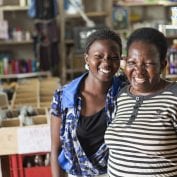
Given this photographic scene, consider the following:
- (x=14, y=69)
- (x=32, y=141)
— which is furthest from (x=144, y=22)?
(x=32, y=141)

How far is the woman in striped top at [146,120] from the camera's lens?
1.25 metres

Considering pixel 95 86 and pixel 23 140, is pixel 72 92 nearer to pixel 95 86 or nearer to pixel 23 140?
pixel 95 86

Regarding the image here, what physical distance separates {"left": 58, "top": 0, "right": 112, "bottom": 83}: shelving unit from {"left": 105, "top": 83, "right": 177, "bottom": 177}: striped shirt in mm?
4241

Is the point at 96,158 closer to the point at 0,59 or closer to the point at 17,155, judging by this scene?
the point at 17,155

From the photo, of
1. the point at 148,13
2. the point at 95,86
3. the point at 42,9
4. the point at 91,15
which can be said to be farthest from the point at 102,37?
the point at 148,13

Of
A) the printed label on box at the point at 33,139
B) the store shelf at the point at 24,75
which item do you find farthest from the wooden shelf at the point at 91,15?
the printed label on box at the point at 33,139

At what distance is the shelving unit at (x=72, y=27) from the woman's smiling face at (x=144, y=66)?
13.8 feet

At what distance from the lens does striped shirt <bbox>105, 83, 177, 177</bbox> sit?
125cm

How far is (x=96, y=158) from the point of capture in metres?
1.60

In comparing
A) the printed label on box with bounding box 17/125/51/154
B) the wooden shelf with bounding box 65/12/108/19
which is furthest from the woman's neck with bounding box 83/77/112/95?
the wooden shelf with bounding box 65/12/108/19

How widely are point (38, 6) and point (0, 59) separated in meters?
0.97

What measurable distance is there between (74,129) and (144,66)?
430 mm

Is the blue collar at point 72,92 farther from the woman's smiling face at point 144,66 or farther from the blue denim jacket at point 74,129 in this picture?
the woman's smiling face at point 144,66

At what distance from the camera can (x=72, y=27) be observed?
5867 millimetres
